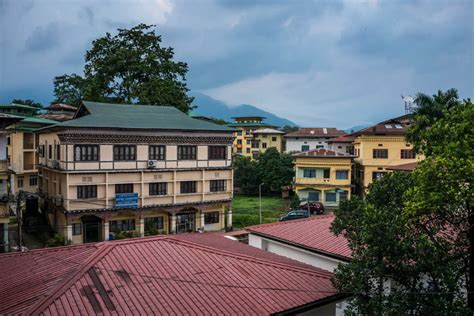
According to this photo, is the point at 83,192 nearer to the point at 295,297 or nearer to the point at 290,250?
the point at 290,250

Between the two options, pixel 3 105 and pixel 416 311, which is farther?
pixel 3 105

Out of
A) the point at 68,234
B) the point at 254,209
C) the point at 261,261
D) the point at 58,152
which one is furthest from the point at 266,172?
the point at 261,261

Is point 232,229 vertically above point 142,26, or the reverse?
point 142,26

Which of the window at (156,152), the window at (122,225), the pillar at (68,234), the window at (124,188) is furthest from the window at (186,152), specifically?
the pillar at (68,234)

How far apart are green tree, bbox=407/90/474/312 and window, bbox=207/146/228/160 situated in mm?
25314

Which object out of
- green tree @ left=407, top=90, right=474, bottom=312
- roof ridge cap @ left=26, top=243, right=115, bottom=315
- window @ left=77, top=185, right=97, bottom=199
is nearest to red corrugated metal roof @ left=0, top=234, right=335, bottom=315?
roof ridge cap @ left=26, top=243, right=115, bottom=315

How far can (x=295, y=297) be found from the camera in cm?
1077

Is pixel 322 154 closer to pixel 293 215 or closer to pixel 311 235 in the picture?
pixel 293 215

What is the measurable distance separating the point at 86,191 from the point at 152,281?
21318 millimetres

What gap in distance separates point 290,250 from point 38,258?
27.7 ft

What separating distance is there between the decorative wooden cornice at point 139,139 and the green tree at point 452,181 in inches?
945

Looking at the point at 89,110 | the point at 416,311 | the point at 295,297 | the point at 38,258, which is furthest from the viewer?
the point at 89,110

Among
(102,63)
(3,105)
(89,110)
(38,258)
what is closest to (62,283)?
(38,258)

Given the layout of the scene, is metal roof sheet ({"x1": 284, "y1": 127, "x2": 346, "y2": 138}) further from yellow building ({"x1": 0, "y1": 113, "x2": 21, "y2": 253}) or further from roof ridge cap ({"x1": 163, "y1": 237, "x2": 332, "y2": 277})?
roof ridge cap ({"x1": 163, "y1": 237, "x2": 332, "y2": 277})
